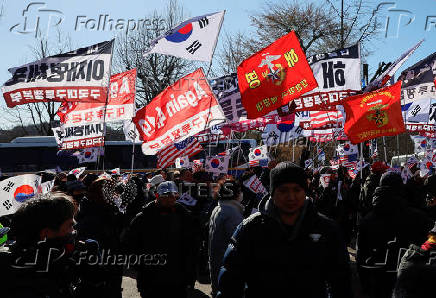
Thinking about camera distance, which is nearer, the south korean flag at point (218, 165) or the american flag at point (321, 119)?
the south korean flag at point (218, 165)

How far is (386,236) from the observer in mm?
3686

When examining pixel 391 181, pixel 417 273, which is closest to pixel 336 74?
pixel 391 181

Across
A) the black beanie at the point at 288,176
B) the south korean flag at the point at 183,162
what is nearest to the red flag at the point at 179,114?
the south korean flag at the point at 183,162

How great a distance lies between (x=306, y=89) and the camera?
299 inches

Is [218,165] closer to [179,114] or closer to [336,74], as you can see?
[179,114]

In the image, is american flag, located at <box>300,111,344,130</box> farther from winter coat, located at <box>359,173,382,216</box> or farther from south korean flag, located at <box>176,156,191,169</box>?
winter coat, located at <box>359,173,382,216</box>

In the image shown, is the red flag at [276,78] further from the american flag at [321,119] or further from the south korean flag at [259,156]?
the south korean flag at [259,156]

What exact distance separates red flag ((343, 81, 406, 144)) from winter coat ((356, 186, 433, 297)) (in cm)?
461

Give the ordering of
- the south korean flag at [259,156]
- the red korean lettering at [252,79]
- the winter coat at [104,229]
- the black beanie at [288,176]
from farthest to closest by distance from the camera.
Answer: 1. the south korean flag at [259,156]
2. the red korean lettering at [252,79]
3. the winter coat at [104,229]
4. the black beanie at [288,176]

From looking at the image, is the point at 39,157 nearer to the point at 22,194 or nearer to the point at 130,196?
the point at 130,196

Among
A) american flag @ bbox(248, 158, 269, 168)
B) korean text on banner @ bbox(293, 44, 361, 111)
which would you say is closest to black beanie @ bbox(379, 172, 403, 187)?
korean text on banner @ bbox(293, 44, 361, 111)

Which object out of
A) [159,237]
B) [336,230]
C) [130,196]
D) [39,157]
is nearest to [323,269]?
[336,230]

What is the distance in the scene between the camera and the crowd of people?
215 cm

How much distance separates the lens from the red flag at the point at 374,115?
8172 mm
